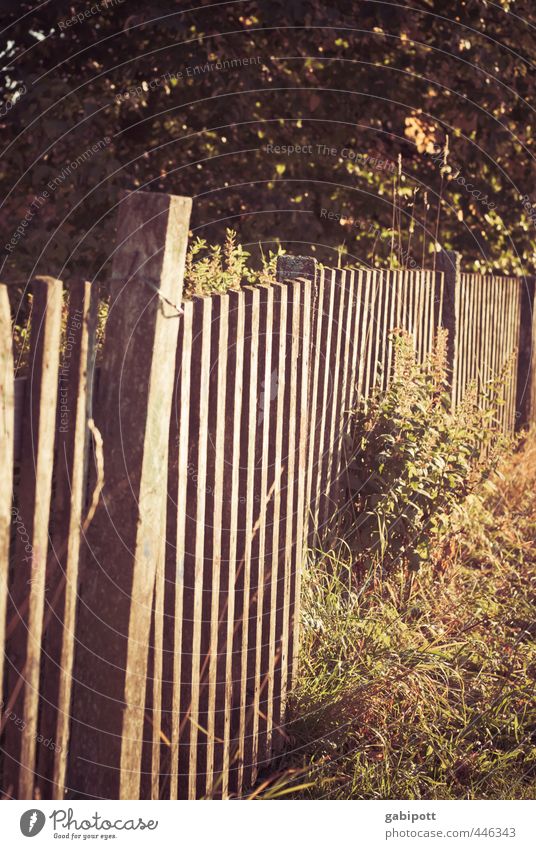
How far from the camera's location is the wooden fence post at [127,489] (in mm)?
2375

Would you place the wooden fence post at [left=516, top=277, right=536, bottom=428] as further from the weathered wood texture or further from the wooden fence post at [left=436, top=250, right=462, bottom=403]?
the wooden fence post at [left=436, top=250, right=462, bottom=403]

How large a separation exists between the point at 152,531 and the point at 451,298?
520 cm

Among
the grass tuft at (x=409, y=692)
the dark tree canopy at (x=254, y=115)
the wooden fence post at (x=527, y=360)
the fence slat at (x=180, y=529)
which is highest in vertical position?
the dark tree canopy at (x=254, y=115)

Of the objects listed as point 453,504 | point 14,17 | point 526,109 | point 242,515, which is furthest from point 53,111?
point 242,515

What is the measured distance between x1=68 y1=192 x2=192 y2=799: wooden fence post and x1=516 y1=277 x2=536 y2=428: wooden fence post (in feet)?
25.3

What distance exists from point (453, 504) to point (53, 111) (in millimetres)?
6037

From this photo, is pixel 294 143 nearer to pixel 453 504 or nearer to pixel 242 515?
pixel 453 504

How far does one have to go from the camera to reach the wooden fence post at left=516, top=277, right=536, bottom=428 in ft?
32.1

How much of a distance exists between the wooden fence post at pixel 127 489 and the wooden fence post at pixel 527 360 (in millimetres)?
7725

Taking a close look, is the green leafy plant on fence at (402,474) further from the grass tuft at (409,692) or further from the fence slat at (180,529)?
the fence slat at (180,529)

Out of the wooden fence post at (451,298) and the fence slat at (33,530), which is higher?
the wooden fence post at (451,298)

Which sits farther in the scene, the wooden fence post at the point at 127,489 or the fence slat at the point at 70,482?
the wooden fence post at the point at 127,489

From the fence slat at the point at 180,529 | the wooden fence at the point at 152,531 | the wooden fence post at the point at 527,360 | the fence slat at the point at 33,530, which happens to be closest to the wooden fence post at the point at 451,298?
the wooden fence post at the point at 527,360
